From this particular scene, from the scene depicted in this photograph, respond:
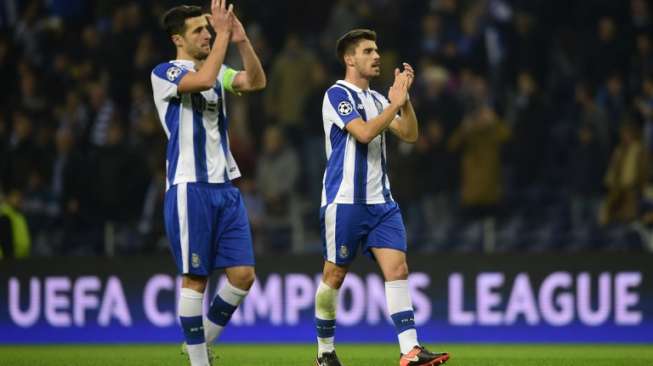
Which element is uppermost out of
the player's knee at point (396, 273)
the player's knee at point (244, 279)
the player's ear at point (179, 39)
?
the player's ear at point (179, 39)

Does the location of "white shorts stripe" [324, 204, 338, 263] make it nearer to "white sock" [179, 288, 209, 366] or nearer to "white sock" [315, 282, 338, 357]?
"white sock" [315, 282, 338, 357]

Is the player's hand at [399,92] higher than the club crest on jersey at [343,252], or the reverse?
the player's hand at [399,92]

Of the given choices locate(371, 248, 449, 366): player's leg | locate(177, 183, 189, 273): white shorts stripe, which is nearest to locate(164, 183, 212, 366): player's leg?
locate(177, 183, 189, 273): white shorts stripe

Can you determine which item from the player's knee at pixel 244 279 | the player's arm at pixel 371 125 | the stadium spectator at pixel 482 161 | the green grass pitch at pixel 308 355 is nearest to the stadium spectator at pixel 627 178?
the stadium spectator at pixel 482 161

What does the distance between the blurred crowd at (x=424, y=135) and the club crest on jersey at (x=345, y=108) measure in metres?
6.06

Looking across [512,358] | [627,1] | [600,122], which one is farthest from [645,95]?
[512,358]

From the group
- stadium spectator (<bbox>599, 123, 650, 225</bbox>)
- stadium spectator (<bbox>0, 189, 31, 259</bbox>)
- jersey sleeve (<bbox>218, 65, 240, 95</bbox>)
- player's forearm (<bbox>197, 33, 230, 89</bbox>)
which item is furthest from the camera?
stadium spectator (<bbox>599, 123, 650, 225</bbox>)

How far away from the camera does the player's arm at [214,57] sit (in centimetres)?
796

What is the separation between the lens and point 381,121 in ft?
28.8

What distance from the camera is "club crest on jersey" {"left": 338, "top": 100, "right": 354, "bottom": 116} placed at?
900 centimetres

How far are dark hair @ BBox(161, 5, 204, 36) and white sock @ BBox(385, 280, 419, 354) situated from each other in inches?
87.4

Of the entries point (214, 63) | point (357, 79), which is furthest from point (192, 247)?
point (357, 79)

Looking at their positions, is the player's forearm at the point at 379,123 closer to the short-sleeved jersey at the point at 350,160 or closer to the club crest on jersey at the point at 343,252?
the short-sleeved jersey at the point at 350,160

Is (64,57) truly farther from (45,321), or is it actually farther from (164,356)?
(164,356)
